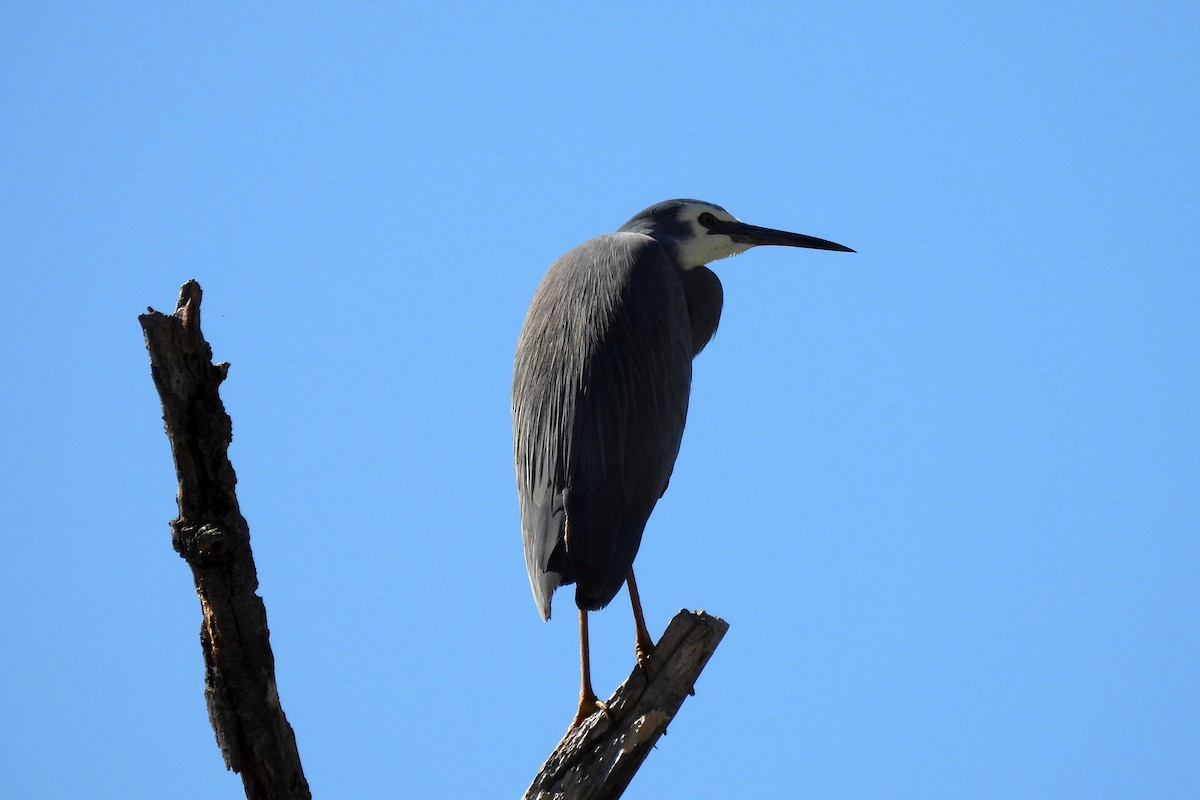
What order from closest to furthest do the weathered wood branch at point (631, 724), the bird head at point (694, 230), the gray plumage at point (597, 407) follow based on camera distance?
the weathered wood branch at point (631, 724) → the gray plumage at point (597, 407) → the bird head at point (694, 230)

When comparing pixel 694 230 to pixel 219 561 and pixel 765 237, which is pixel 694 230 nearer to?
pixel 765 237

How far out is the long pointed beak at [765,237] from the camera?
5.94 meters

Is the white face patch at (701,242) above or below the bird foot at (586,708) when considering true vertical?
above

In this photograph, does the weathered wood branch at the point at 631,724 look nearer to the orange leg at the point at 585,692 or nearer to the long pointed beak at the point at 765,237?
the orange leg at the point at 585,692

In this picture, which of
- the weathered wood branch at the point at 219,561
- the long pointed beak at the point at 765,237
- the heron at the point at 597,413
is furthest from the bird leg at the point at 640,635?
the long pointed beak at the point at 765,237

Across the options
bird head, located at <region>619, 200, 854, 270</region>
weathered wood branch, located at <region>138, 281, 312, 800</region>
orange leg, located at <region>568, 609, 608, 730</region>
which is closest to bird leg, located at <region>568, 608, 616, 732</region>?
orange leg, located at <region>568, 609, 608, 730</region>

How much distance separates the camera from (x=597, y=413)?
445 cm

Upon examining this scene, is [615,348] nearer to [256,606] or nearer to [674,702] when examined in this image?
[674,702]

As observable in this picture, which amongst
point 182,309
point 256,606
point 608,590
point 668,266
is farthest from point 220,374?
point 668,266

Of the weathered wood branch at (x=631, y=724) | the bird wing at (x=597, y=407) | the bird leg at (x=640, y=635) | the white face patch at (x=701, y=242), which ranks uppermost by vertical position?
Result: the white face patch at (x=701, y=242)

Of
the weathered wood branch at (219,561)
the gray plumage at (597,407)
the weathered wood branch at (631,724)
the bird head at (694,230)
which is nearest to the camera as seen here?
the weathered wood branch at (219,561)

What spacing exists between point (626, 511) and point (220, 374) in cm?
154

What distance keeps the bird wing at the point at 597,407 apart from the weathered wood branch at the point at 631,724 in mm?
288

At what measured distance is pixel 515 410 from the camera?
4867mm
